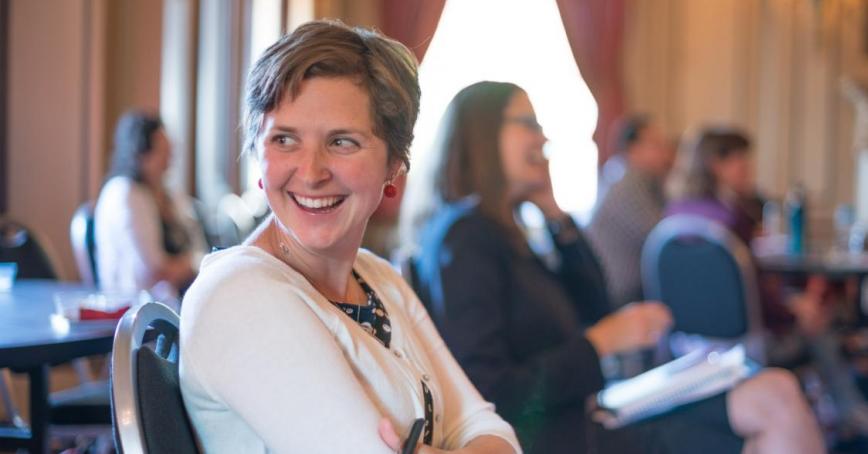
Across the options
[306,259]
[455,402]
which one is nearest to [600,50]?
[455,402]

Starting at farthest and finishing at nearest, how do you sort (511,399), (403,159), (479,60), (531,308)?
(479,60), (531,308), (511,399), (403,159)

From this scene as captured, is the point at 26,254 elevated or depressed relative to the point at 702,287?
elevated

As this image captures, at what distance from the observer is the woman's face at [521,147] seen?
7.36ft

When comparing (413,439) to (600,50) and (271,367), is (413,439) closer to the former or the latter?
(271,367)

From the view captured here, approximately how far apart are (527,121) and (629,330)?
1.58 ft

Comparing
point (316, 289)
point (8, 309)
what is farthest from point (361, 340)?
point (8, 309)

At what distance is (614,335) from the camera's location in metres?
2.12

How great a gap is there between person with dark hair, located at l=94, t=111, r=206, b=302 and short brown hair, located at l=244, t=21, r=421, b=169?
245 cm

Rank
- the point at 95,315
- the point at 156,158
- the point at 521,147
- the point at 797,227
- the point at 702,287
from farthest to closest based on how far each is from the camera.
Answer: the point at 797,227 < the point at 156,158 < the point at 702,287 < the point at 521,147 < the point at 95,315

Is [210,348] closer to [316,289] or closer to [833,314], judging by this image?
[316,289]

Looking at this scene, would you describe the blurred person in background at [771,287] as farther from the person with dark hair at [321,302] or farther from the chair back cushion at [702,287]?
the person with dark hair at [321,302]

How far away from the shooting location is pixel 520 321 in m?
2.05

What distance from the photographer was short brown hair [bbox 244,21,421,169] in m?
1.18

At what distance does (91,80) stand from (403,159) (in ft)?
10.6
